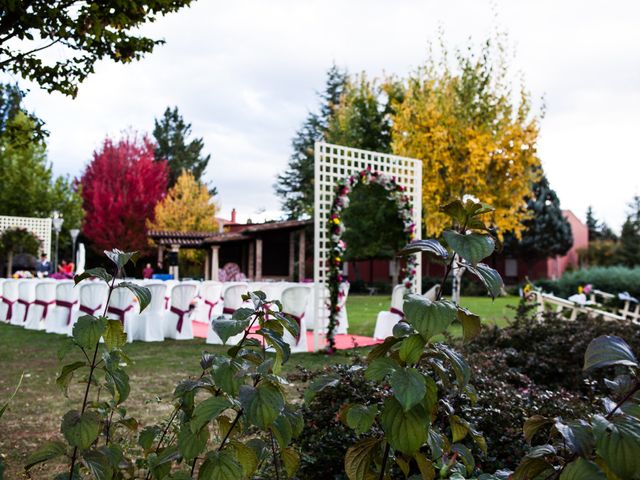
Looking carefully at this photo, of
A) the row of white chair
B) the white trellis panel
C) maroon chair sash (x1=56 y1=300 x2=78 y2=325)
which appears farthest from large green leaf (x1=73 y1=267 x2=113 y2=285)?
the white trellis panel

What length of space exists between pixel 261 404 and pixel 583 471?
1.82 ft

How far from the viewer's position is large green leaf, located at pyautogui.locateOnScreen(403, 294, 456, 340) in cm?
95

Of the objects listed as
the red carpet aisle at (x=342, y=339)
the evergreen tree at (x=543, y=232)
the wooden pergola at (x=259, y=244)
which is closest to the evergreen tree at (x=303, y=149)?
the wooden pergola at (x=259, y=244)

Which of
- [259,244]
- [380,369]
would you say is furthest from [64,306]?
[259,244]

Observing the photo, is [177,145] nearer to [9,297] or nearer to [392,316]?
[9,297]

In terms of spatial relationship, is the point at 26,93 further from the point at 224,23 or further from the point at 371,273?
the point at 371,273

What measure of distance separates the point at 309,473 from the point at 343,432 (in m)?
0.23

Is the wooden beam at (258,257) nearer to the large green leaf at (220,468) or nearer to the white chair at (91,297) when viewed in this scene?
the white chair at (91,297)

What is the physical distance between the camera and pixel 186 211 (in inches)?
1127

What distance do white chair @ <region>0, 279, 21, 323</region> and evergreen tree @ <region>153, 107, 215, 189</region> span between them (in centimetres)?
3070

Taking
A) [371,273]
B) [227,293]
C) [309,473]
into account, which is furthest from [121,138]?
[309,473]

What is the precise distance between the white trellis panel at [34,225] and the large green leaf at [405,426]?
23743mm

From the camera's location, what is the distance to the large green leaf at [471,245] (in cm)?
98

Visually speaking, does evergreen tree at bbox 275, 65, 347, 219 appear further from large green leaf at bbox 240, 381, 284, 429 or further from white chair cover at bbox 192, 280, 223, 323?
large green leaf at bbox 240, 381, 284, 429
